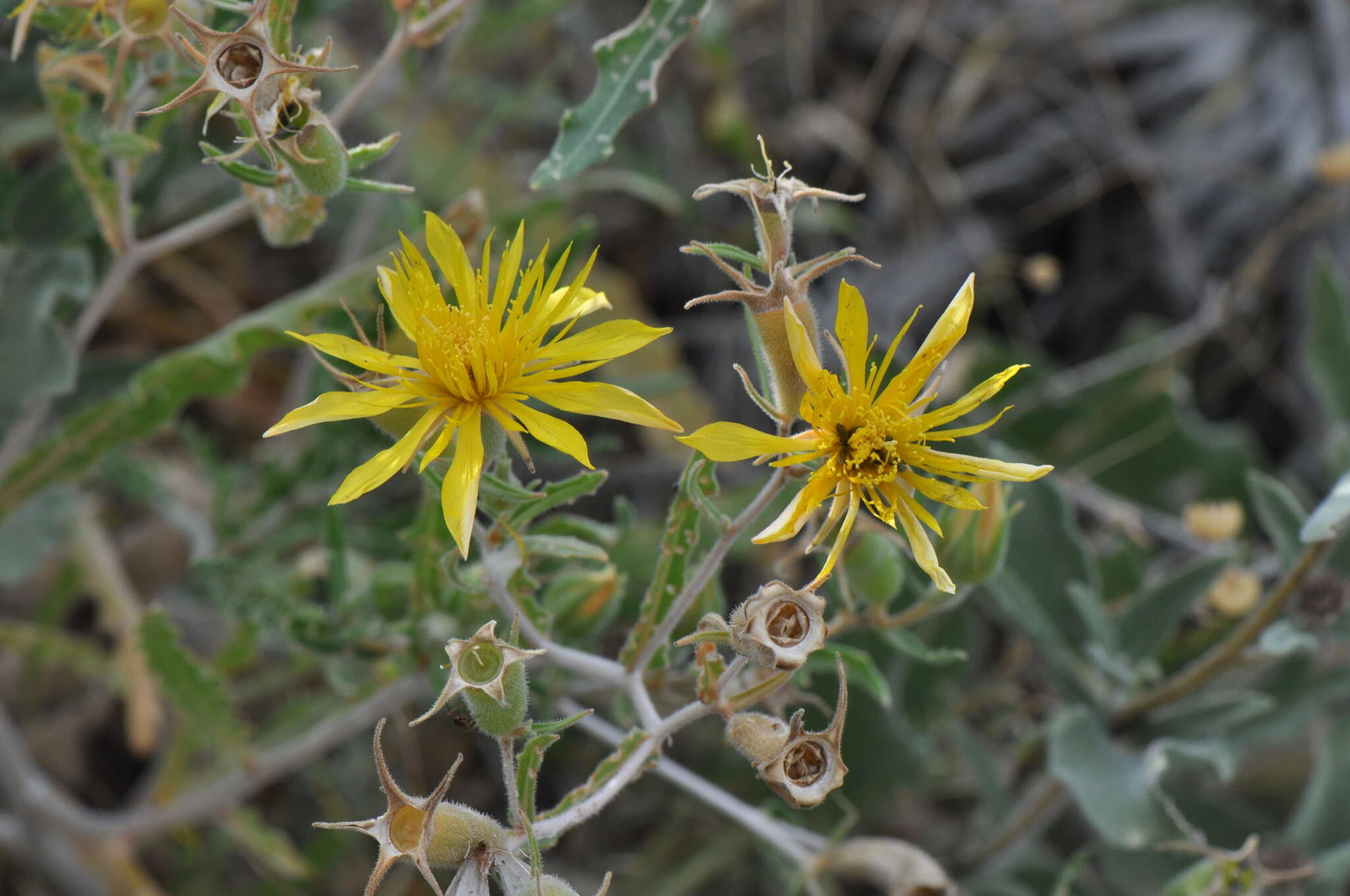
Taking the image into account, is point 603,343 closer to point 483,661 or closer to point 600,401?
point 600,401

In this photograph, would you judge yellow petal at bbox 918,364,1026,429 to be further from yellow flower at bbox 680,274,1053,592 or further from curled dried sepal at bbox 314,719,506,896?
curled dried sepal at bbox 314,719,506,896

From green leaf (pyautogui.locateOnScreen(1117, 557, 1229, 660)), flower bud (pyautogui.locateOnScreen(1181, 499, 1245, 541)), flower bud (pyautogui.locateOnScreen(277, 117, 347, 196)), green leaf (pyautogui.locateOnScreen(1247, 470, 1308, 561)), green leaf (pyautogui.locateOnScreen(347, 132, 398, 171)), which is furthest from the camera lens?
flower bud (pyautogui.locateOnScreen(1181, 499, 1245, 541))

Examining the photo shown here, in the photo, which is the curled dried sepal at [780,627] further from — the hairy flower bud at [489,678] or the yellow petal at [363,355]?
the yellow petal at [363,355]

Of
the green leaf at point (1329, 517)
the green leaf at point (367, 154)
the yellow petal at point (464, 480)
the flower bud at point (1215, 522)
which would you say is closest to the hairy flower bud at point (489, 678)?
the yellow petal at point (464, 480)

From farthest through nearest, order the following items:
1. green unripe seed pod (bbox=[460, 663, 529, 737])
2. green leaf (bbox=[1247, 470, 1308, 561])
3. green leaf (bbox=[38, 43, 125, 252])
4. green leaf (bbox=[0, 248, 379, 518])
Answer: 1. green leaf (bbox=[1247, 470, 1308, 561])
2. green leaf (bbox=[0, 248, 379, 518])
3. green leaf (bbox=[38, 43, 125, 252])
4. green unripe seed pod (bbox=[460, 663, 529, 737])

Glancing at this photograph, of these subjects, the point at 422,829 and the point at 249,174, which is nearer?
the point at 422,829

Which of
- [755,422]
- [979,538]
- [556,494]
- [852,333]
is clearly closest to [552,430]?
[556,494]

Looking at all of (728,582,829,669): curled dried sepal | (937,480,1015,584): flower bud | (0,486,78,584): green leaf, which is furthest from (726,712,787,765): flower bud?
(0,486,78,584): green leaf
